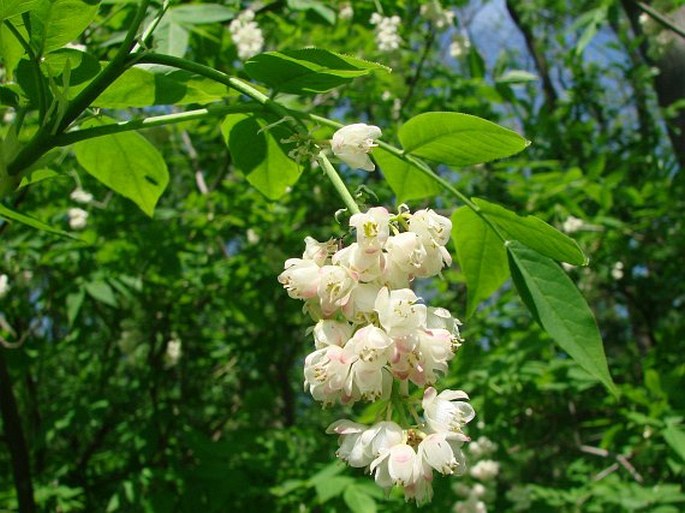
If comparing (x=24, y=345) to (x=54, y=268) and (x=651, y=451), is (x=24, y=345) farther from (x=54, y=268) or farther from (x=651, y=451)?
(x=651, y=451)

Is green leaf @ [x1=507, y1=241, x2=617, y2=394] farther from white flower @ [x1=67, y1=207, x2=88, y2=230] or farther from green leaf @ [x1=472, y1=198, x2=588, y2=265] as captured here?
white flower @ [x1=67, y1=207, x2=88, y2=230]

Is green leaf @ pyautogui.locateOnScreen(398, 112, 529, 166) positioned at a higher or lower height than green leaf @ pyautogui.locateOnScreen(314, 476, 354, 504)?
higher

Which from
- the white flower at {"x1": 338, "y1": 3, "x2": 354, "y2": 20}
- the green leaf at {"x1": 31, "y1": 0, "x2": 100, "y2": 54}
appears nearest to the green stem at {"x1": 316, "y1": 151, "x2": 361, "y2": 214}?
the green leaf at {"x1": 31, "y1": 0, "x2": 100, "y2": 54}

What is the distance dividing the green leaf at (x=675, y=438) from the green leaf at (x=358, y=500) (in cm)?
128

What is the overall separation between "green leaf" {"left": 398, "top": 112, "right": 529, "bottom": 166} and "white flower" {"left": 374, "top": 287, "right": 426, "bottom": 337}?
1.13 feet

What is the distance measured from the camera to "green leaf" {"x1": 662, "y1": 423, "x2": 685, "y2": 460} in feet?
9.16

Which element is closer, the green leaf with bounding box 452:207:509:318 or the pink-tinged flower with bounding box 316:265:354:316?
the pink-tinged flower with bounding box 316:265:354:316

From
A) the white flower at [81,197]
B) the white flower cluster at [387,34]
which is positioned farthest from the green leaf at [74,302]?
the white flower cluster at [387,34]

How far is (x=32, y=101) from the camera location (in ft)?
3.31

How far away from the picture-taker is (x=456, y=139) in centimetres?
100

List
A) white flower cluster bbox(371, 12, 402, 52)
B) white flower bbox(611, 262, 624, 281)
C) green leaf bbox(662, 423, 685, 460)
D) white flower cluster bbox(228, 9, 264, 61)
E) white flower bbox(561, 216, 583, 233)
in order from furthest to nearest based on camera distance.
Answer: white flower bbox(611, 262, 624, 281) → white flower bbox(561, 216, 583, 233) → white flower cluster bbox(371, 12, 402, 52) → white flower cluster bbox(228, 9, 264, 61) → green leaf bbox(662, 423, 685, 460)

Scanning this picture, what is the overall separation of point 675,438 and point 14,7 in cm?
284

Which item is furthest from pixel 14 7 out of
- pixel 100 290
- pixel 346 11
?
pixel 346 11

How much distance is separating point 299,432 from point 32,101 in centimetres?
285
